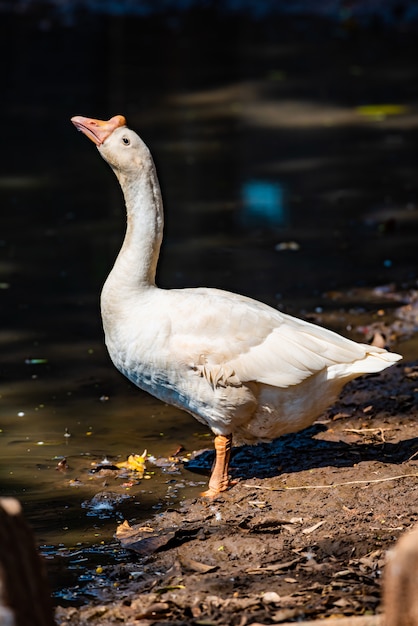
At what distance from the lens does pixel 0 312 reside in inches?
314

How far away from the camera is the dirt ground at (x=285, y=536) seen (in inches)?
163

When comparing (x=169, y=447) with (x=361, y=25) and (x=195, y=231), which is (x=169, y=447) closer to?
(x=195, y=231)

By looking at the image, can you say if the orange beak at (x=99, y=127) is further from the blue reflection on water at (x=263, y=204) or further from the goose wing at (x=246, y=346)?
the blue reflection on water at (x=263, y=204)

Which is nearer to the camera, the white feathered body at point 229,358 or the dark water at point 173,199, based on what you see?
the white feathered body at point 229,358

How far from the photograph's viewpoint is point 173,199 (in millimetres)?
10727

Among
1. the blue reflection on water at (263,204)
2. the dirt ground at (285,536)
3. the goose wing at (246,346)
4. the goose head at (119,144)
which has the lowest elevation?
the dirt ground at (285,536)

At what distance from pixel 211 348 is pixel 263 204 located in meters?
5.44

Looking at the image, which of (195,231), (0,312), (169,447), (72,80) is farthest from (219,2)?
(169,447)

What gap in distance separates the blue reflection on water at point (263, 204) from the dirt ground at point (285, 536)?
3941mm

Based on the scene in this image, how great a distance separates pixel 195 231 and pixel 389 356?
186 inches

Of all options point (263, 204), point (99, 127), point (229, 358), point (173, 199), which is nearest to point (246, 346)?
point (229, 358)

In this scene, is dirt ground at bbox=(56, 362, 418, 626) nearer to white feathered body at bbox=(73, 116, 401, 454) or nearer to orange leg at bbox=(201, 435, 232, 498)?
orange leg at bbox=(201, 435, 232, 498)

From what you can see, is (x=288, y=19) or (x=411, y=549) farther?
(x=288, y=19)

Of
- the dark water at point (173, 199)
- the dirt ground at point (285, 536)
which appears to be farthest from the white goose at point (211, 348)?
the dark water at point (173, 199)
